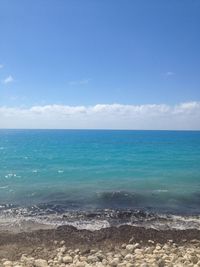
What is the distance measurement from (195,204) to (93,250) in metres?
11.9

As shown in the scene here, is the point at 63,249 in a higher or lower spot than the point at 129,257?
lower

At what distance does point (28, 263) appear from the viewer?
12023mm

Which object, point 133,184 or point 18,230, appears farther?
point 133,184

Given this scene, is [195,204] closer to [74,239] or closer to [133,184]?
[133,184]

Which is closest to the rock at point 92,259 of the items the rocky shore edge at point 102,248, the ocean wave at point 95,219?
the rocky shore edge at point 102,248

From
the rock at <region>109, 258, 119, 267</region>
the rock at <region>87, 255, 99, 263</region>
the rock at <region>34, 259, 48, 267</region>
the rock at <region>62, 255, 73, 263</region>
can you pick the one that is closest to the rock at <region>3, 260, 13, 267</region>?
the rock at <region>34, 259, 48, 267</region>

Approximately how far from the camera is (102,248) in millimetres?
14445

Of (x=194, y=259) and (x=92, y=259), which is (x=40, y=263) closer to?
(x=92, y=259)

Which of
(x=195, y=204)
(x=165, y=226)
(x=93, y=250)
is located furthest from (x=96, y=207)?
(x=93, y=250)

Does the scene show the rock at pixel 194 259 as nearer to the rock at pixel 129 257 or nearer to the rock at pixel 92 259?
the rock at pixel 129 257

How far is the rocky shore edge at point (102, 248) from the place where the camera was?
1201 centimetres

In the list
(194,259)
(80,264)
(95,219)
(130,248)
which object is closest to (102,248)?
(130,248)

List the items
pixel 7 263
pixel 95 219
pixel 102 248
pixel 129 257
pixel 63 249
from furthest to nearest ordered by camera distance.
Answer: pixel 95 219 < pixel 102 248 < pixel 63 249 < pixel 129 257 < pixel 7 263

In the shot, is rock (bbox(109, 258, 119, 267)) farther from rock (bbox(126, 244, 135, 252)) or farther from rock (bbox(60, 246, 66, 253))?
rock (bbox(60, 246, 66, 253))
